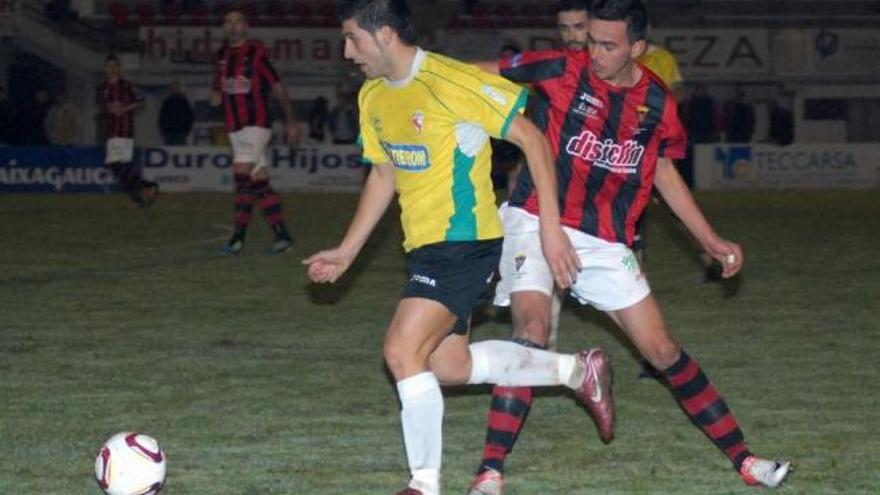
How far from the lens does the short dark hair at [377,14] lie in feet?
18.2

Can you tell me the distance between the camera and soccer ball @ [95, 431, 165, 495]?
5770mm

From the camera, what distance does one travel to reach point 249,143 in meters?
15.1

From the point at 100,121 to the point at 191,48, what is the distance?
4339 mm

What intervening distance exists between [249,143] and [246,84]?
0.52m

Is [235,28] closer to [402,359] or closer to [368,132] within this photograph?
[368,132]

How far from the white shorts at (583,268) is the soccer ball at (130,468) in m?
1.47

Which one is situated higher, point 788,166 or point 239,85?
point 239,85

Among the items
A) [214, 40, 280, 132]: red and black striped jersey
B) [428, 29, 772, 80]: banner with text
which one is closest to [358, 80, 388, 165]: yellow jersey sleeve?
[214, 40, 280, 132]: red and black striped jersey

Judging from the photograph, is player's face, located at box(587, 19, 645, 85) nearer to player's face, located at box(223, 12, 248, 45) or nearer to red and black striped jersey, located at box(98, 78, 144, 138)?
player's face, located at box(223, 12, 248, 45)

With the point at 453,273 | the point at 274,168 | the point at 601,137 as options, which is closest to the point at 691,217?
the point at 601,137

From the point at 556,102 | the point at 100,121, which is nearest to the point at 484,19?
the point at 100,121

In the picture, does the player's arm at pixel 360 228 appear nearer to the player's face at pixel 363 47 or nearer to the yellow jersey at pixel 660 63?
the player's face at pixel 363 47

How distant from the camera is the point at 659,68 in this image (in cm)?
955

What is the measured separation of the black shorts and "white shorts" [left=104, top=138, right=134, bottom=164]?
16.7 meters
